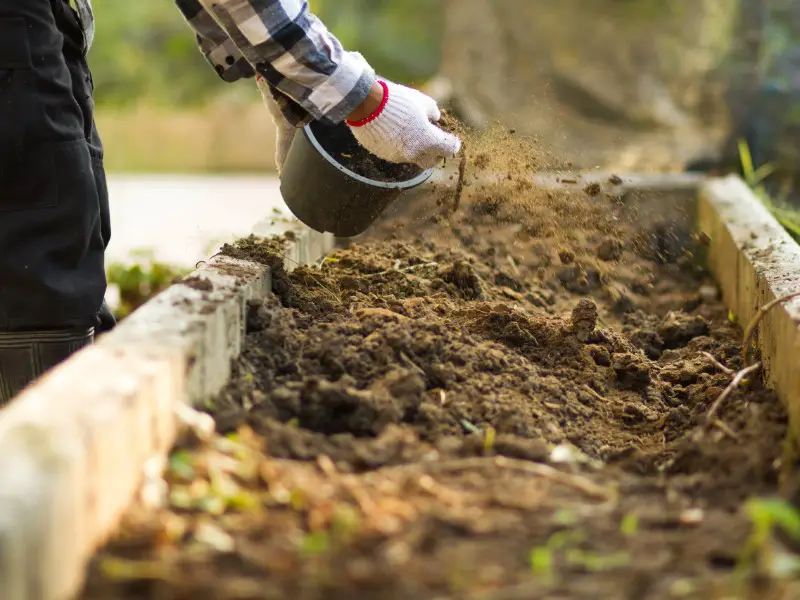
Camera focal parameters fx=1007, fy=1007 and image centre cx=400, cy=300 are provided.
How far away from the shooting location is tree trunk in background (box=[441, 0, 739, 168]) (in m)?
8.92

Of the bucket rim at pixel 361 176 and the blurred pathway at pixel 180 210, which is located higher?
the bucket rim at pixel 361 176

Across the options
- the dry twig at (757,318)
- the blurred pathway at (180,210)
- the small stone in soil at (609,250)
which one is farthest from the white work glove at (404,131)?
the blurred pathway at (180,210)

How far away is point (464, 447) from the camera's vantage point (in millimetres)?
1727

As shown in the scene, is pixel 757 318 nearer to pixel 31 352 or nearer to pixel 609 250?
pixel 609 250

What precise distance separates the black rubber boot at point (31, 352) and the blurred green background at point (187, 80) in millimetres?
6522

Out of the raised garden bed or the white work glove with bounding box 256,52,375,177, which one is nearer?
the raised garden bed

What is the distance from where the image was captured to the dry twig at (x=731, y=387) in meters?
2.04

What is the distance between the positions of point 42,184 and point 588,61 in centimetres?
792

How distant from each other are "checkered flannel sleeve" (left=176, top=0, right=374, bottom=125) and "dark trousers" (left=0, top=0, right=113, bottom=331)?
41cm

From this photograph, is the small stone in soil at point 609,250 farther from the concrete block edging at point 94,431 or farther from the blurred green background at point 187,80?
the blurred green background at point 187,80

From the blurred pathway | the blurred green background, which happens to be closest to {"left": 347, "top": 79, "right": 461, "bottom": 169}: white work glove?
the blurred pathway

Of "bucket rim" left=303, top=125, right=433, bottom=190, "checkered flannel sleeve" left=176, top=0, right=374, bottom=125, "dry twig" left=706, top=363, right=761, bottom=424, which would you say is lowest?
"dry twig" left=706, top=363, right=761, bottom=424

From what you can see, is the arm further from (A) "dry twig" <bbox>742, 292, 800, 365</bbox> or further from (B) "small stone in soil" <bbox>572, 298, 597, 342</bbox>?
(A) "dry twig" <bbox>742, 292, 800, 365</bbox>

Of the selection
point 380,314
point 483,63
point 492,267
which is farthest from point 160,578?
point 483,63
